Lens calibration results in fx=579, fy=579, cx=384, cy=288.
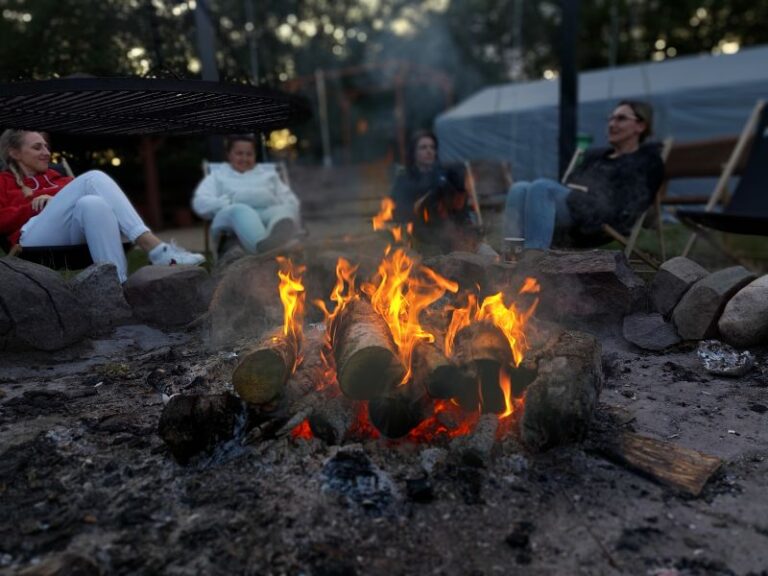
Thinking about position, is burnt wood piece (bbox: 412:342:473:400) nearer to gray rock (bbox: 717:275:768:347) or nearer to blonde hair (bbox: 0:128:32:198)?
gray rock (bbox: 717:275:768:347)

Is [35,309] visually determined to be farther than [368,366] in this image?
Yes

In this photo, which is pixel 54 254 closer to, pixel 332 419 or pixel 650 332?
pixel 332 419

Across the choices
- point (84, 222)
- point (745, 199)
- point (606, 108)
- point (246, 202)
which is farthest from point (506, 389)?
point (606, 108)

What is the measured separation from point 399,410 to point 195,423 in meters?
0.75

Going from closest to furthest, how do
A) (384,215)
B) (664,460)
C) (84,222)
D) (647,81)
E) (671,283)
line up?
(664,460)
(671,283)
(84,222)
(384,215)
(647,81)

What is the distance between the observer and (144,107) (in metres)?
2.86

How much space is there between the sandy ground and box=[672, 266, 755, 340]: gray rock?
30.9 inches

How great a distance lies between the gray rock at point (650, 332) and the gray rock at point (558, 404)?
122cm

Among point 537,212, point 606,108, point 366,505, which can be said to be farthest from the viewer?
point 606,108

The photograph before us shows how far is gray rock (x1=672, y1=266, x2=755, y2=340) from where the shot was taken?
3.24m

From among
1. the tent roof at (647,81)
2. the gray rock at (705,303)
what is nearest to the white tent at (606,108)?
the tent roof at (647,81)

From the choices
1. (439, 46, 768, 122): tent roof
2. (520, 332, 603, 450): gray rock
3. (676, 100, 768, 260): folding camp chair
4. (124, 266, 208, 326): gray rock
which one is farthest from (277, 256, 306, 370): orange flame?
(439, 46, 768, 122): tent roof

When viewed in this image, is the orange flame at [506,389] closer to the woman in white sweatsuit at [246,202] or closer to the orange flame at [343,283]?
the orange flame at [343,283]

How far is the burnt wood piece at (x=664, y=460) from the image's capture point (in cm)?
194
